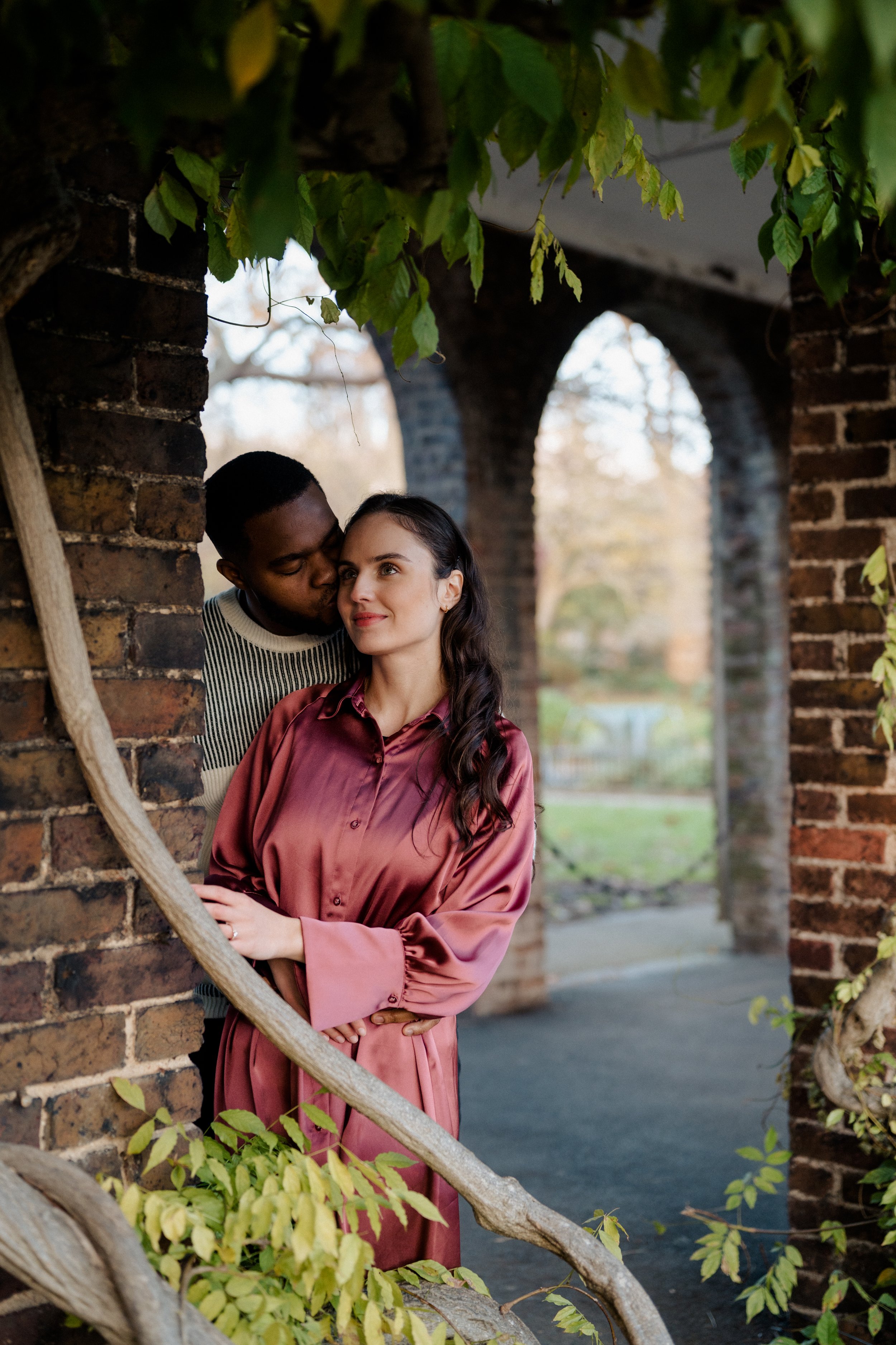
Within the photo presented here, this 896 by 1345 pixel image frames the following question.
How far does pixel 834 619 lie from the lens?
2930 millimetres

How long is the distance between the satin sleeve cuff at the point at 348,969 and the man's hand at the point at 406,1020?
0.28ft

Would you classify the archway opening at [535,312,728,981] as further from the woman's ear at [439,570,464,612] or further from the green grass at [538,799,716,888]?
the woman's ear at [439,570,464,612]

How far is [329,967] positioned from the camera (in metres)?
2.01

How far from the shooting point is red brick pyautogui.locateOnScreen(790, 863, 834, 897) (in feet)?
9.61

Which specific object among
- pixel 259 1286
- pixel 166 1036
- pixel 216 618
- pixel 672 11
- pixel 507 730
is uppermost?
pixel 672 11

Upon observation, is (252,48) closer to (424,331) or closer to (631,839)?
(424,331)

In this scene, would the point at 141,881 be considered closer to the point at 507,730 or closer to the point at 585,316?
the point at 507,730

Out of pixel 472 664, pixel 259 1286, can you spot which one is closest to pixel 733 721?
pixel 472 664

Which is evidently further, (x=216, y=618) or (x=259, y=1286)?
(x=216, y=618)

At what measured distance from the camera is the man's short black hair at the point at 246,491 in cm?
245

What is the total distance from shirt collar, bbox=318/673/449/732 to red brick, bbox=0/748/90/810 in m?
0.75

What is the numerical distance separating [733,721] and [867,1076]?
4969 millimetres

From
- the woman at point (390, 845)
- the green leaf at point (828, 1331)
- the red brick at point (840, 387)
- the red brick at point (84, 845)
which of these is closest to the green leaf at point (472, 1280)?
the woman at point (390, 845)

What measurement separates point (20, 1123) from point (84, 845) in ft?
1.31
